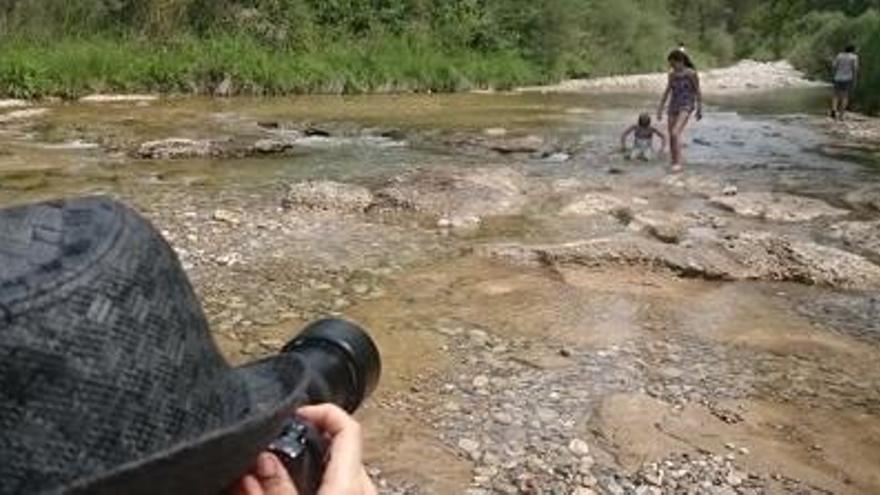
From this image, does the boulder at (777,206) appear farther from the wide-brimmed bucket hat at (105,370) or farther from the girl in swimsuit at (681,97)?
the wide-brimmed bucket hat at (105,370)

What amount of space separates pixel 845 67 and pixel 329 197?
12649mm

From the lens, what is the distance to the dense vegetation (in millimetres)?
18891

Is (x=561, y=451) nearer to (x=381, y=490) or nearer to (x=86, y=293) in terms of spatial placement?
(x=381, y=490)

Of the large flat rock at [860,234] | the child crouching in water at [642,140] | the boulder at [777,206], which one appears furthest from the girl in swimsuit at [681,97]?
the large flat rock at [860,234]

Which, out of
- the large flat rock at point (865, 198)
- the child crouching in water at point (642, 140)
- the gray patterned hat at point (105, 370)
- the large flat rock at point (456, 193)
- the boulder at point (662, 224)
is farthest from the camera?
the child crouching in water at point (642, 140)

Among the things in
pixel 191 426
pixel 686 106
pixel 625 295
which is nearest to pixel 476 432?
pixel 625 295

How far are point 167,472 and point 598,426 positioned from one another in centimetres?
319

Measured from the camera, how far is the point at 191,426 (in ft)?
3.20

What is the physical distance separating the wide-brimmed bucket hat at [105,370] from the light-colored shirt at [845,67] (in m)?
18.3

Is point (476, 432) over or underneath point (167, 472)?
underneath

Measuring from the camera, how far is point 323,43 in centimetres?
2414

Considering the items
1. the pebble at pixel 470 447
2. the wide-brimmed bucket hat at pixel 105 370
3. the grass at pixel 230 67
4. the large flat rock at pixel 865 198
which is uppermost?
the wide-brimmed bucket hat at pixel 105 370

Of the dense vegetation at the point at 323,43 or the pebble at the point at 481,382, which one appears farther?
the dense vegetation at the point at 323,43

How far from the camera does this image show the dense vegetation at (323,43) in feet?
62.0
